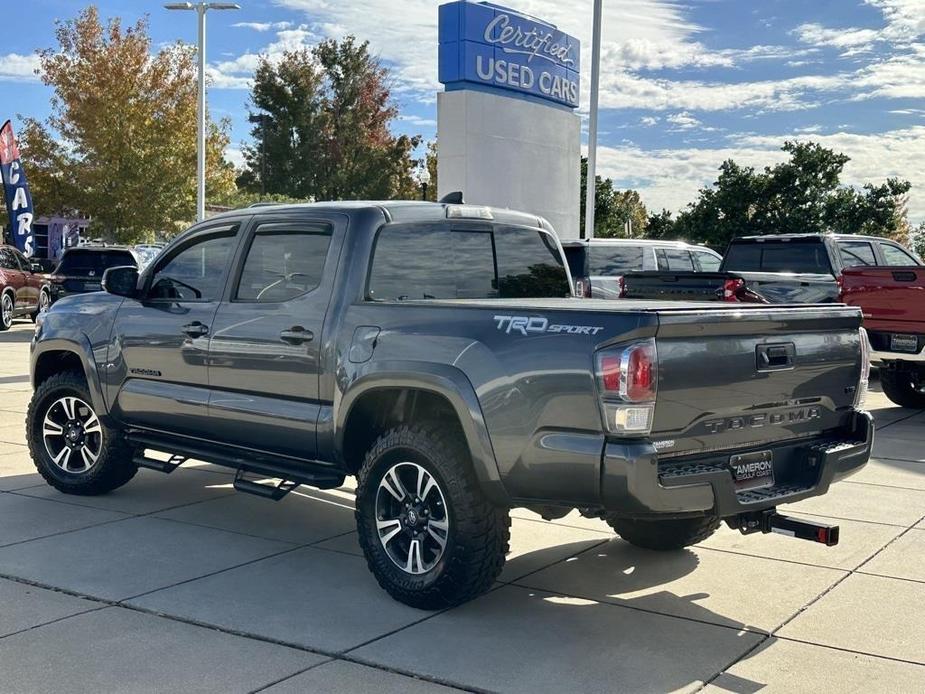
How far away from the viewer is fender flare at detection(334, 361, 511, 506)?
4.70m

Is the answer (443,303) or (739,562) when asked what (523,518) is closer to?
(739,562)

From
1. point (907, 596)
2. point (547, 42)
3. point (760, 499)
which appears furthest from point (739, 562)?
point (547, 42)

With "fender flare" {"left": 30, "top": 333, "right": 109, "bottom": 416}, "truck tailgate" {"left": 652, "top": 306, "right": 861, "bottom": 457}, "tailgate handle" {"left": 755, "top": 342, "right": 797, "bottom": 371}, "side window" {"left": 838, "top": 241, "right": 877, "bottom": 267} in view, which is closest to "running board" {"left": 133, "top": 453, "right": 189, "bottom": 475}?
"fender flare" {"left": 30, "top": 333, "right": 109, "bottom": 416}

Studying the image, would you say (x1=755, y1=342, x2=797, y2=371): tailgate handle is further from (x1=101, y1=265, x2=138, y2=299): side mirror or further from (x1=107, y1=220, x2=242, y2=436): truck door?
(x1=101, y1=265, x2=138, y2=299): side mirror

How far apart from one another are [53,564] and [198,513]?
1.34m

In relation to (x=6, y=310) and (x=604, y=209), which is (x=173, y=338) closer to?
(x=6, y=310)

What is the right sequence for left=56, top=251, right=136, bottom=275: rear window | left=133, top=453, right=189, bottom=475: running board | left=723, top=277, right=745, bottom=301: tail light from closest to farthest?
1. left=133, top=453, right=189, bottom=475: running board
2. left=723, top=277, right=745, bottom=301: tail light
3. left=56, top=251, right=136, bottom=275: rear window

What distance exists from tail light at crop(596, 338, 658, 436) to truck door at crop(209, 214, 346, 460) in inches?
72.0

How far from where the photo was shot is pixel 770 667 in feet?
14.3

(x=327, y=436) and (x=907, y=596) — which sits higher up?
(x=327, y=436)

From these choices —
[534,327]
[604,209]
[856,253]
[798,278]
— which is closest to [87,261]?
[798,278]

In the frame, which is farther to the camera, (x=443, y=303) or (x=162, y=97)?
(x=162, y=97)

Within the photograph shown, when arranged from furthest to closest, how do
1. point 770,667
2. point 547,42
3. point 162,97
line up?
point 162,97, point 547,42, point 770,667

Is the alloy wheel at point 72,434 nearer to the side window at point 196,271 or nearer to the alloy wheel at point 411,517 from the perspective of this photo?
the side window at point 196,271
